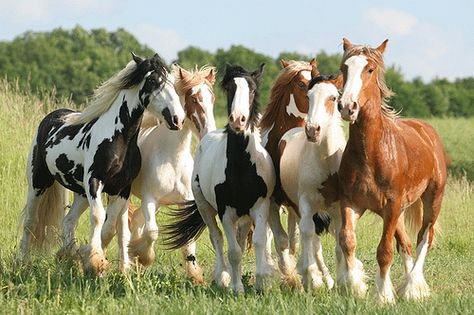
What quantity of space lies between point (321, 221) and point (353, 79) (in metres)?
2.57

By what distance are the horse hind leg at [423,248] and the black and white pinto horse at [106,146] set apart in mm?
2624

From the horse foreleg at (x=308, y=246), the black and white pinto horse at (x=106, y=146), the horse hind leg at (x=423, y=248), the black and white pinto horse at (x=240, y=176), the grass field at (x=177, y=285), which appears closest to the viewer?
the grass field at (x=177, y=285)

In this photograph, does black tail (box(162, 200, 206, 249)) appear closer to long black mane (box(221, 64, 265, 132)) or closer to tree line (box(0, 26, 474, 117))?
long black mane (box(221, 64, 265, 132))

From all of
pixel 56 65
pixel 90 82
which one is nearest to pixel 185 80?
pixel 90 82

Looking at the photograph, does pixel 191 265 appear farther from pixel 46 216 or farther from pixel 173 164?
pixel 46 216

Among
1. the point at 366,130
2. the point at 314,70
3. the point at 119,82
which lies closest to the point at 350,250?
the point at 366,130

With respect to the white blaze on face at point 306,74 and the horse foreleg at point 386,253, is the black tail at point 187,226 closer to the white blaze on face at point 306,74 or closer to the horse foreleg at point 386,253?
the white blaze on face at point 306,74

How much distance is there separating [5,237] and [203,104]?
4364mm

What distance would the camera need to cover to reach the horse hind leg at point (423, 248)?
8.95 metres

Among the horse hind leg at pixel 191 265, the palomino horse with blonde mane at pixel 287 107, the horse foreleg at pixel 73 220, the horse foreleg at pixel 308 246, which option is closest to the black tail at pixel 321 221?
the palomino horse with blonde mane at pixel 287 107

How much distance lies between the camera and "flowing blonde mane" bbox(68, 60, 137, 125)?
32.0 ft

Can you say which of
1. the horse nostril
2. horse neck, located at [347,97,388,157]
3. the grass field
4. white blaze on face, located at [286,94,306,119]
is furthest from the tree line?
horse neck, located at [347,97,388,157]

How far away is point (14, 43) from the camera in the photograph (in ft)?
183

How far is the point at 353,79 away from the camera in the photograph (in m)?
7.81
